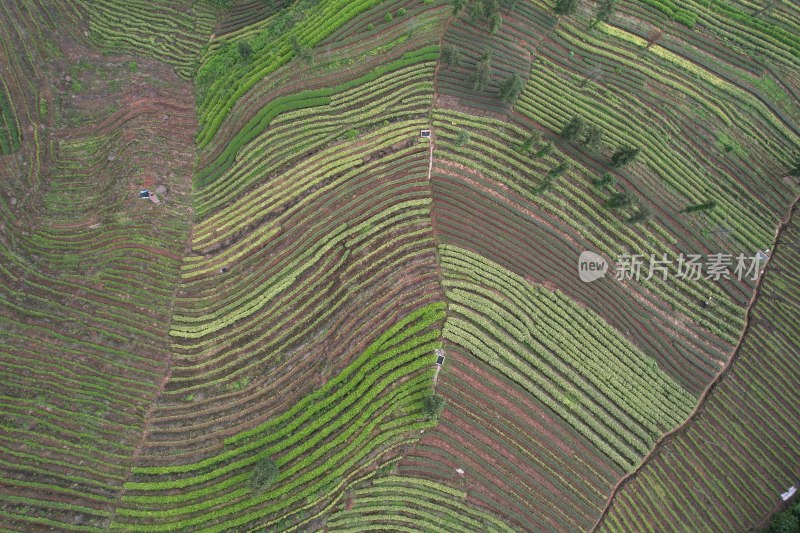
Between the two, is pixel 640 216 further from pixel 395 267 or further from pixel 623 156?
pixel 395 267

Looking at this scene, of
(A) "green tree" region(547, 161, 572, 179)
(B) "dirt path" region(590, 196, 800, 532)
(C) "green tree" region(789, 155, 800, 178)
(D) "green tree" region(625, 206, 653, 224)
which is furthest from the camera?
(C) "green tree" region(789, 155, 800, 178)

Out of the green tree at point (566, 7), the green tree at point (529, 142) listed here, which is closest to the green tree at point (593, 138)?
the green tree at point (529, 142)

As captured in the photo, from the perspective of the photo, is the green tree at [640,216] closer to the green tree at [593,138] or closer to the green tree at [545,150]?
the green tree at [593,138]

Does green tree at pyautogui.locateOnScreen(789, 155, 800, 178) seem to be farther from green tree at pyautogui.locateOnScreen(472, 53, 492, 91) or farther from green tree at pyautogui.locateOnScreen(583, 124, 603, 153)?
green tree at pyautogui.locateOnScreen(472, 53, 492, 91)

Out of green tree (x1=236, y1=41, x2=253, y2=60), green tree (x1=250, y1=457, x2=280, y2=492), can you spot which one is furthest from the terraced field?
green tree (x1=236, y1=41, x2=253, y2=60)

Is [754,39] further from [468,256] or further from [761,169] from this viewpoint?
[468,256]

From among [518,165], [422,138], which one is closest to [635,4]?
[518,165]
